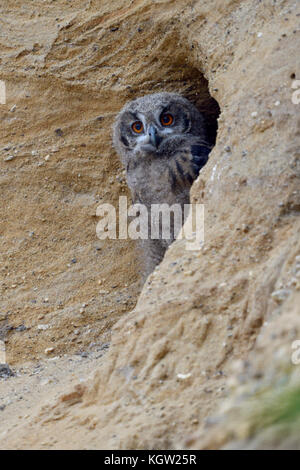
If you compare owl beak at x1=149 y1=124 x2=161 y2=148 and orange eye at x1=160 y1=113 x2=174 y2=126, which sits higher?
orange eye at x1=160 y1=113 x2=174 y2=126

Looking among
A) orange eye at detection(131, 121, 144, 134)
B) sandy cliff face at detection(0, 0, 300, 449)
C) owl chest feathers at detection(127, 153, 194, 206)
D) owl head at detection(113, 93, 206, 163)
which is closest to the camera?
sandy cliff face at detection(0, 0, 300, 449)

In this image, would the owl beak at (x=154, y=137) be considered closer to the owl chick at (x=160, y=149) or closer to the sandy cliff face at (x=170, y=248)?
the owl chick at (x=160, y=149)

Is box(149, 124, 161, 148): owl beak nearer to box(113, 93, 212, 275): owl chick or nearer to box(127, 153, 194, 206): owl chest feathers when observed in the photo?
box(113, 93, 212, 275): owl chick

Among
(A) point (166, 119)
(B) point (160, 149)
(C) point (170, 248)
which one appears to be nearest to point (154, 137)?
(B) point (160, 149)

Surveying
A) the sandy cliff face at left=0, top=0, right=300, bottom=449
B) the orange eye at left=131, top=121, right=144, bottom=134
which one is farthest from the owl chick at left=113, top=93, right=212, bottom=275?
the sandy cliff face at left=0, top=0, right=300, bottom=449

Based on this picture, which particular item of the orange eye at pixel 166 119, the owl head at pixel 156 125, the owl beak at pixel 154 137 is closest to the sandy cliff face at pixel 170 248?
the owl head at pixel 156 125

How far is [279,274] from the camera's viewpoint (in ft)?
9.45

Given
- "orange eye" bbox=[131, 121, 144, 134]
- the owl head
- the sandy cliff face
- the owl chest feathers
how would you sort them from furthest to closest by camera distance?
1. "orange eye" bbox=[131, 121, 144, 134]
2. the owl head
3. the owl chest feathers
4. the sandy cliff face

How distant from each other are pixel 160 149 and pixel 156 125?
229 millimetres

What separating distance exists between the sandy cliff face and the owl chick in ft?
1.17

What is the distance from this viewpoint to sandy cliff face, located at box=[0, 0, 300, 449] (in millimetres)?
2701

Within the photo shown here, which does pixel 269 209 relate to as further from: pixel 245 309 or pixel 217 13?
pixel 217 13

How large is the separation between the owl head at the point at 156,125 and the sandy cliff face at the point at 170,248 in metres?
0.35

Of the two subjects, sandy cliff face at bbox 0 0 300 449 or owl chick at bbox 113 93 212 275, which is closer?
sandy cliff face at bbox 0 0 300 449
